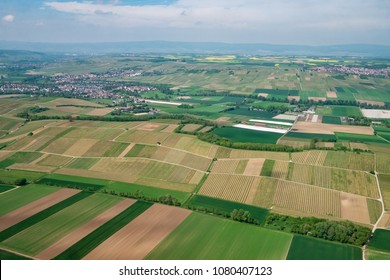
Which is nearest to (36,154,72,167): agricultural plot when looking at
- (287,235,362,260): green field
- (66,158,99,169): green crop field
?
(66,158,99,169): green crop field

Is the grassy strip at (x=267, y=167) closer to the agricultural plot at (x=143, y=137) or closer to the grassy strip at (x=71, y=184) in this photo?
the agricultural plot at (x=143, y=137)

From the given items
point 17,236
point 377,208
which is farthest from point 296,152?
point 17,236

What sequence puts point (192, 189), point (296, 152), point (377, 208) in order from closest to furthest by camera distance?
point (377, 208) → point (192, 189) → point (296, 152)

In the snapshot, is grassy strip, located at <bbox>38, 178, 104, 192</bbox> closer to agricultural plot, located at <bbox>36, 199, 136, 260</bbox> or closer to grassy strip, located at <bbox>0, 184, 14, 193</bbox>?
grassy strip, located at <bbox>0, 184, 14, 193</bbox>

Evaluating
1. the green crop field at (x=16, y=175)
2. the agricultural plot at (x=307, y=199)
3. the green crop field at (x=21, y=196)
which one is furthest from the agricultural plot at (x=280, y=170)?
the green crop field at (x=16, y=175)

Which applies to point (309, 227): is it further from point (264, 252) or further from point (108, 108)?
point (108, 108)

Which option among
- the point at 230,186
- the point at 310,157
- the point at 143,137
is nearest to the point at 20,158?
the point at 143,137
